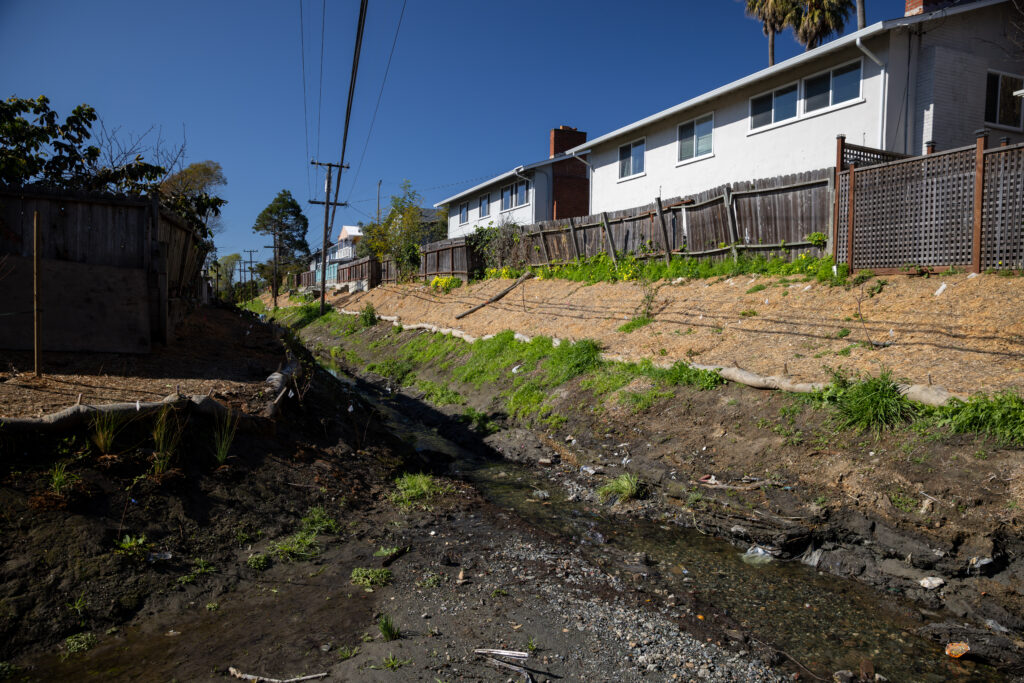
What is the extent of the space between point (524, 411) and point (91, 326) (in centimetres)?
678

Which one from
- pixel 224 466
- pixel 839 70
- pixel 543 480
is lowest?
pixel 543 480

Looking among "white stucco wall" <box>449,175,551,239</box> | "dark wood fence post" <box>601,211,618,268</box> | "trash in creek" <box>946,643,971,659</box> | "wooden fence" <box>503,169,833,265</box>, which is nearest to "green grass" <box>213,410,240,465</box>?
"trash in creek" <box>946,643,971,659</box>

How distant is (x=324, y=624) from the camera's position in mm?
4238

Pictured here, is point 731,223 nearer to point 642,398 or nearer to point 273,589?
point 642,398

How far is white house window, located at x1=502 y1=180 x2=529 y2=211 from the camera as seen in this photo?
94.3ft

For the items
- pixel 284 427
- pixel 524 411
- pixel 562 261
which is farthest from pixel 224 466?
pixel 562 261

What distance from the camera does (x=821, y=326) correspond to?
9250 millimetres

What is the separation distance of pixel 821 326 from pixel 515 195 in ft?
71.9

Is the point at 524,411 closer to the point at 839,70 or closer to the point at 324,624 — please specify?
the point at 324,624

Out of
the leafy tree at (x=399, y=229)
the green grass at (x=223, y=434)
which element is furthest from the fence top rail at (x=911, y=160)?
the leafy tree at (x=399, y=229)

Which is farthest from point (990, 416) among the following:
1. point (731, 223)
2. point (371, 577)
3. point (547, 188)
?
point (547, 188)

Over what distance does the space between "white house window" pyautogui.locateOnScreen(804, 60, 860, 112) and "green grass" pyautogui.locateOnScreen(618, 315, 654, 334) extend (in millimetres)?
7983

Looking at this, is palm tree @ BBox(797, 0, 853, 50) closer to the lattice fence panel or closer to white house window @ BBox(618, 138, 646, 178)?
white house window @ BBox(618, 138, 646, 178)

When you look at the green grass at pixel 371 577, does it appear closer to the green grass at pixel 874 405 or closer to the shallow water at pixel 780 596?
the shallow water at pixel 780 596
